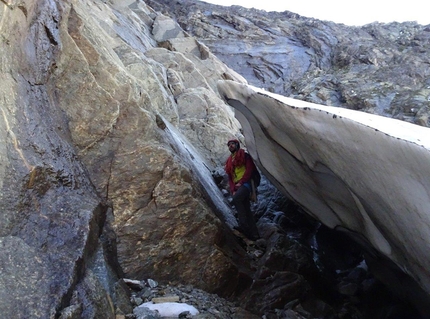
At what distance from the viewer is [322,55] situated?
101 feet

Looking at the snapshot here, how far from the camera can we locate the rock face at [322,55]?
70.0 feet

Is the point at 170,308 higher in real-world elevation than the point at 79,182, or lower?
lower

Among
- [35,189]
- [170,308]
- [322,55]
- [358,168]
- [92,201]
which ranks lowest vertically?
[170,308]

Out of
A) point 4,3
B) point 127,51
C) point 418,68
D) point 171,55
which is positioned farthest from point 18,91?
point 418,68

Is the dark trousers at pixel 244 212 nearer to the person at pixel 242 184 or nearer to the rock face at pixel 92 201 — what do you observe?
the person at pixel 242 184

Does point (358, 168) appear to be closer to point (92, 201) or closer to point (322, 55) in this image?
point (92, 201)

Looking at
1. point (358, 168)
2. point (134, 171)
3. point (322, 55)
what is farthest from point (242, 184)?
point (322, 55)

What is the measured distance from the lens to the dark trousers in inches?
329

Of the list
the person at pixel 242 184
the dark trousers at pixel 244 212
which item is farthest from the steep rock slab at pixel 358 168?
the dark trousers at pixel 244 212

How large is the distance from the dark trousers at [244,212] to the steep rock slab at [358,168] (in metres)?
0.98

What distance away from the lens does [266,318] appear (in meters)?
6.30

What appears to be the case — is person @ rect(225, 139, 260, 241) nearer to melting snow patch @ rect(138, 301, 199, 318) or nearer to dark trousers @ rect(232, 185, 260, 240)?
dark trousers @ rect(232, 185, 260, 240)

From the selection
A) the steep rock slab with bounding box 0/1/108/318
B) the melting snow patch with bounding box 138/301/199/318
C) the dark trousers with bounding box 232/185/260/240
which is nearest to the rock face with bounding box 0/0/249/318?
the steep rock slab with bounding box 0/1/108/318

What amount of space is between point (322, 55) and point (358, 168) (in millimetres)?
27668
